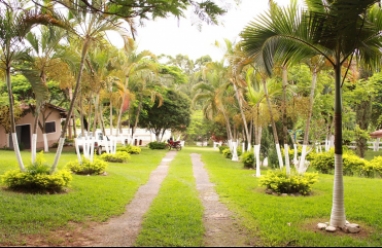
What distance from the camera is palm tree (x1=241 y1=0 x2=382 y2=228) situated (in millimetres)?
5172

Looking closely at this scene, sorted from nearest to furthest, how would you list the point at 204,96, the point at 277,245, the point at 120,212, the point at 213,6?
1. the point at 277,245
2. the point at 213,6
3. the point at 120,212
4. the point at 204,96

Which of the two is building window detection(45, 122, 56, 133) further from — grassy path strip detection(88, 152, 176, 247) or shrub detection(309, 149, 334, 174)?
grassy path strip detection(88, 152, 176, 247)

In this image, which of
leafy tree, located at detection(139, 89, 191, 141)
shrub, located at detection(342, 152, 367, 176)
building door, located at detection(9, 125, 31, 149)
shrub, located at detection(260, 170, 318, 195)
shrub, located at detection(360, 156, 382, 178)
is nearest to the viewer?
shrub, located at detection(260, 170, 318, 195)

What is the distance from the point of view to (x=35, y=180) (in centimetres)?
774

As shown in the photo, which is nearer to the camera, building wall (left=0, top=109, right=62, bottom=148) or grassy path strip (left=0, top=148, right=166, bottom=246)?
grassy path strip (left=0, top=148, right=166, bottom=246)

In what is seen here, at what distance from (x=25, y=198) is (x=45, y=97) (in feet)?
8.97

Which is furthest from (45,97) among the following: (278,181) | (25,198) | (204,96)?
(204,96)

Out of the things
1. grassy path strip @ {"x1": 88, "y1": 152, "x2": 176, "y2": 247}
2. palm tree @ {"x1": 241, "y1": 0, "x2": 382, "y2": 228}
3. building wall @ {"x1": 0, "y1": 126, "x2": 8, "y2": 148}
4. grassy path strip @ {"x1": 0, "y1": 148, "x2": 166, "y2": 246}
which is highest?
palm tree @ {"x1": 241, "y1": 0, "x2": 382, "y2": 228}

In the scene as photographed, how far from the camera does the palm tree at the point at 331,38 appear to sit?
5.17m

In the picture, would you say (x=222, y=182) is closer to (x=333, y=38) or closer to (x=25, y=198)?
(x=25, y=198)

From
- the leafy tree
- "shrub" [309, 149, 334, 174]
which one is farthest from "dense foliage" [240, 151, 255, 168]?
the leafy tree

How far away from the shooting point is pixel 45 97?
347 inches

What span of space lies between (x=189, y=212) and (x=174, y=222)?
33.3 inches

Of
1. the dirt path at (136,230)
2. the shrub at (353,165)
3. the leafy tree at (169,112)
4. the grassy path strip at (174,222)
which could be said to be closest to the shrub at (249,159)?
the shrub at (353,165)
